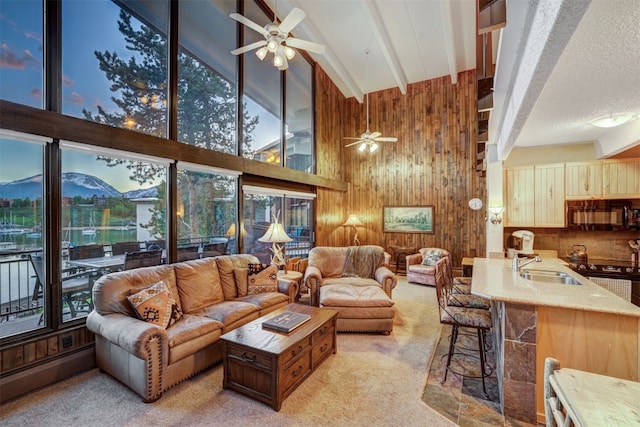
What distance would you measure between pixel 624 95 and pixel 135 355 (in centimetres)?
461

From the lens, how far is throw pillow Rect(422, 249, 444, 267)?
20.3 ft

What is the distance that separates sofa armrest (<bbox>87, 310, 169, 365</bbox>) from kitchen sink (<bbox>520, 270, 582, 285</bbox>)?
3352 millimetres

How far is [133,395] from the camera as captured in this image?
2293 millimetres

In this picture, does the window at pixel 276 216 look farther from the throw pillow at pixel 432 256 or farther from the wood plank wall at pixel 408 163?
the throw pillow at pixel 432 256

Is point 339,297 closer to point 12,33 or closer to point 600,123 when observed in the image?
point 600,123

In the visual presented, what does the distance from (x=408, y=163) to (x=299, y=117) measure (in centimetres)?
304

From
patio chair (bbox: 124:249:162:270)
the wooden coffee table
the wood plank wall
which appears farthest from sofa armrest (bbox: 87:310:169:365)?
the wood plank wall

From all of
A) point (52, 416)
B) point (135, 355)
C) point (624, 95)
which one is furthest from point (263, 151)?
point (624, 95)

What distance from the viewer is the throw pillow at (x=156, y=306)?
2.51m

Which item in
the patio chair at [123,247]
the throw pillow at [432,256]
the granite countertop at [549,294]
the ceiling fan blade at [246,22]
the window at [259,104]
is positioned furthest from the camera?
the throw pillow at [432,256]

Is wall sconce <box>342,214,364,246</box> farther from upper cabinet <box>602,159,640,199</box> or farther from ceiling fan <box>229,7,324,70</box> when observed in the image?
ceiling fan <box>229,7,324,70</box>

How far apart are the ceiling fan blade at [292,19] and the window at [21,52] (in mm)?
2153

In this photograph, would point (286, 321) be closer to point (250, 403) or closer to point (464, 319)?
point (250, 403)

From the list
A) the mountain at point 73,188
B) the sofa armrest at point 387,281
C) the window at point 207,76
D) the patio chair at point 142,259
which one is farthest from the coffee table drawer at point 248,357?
the window at point 207,76
